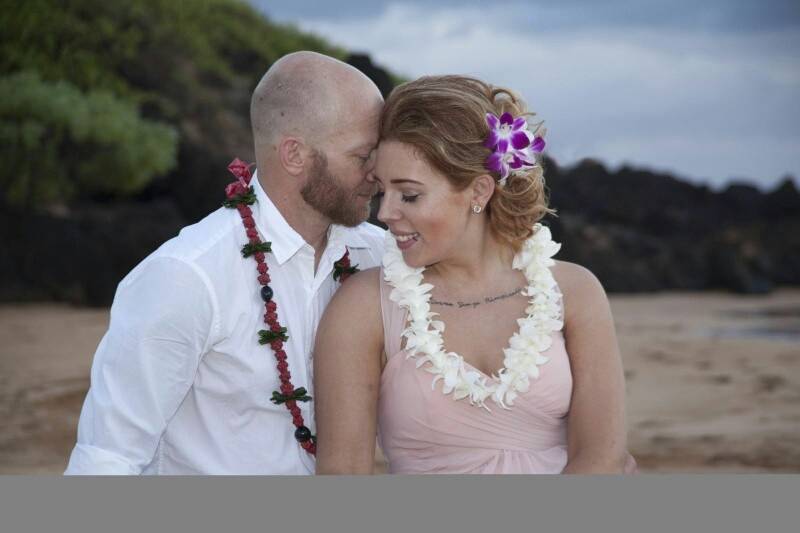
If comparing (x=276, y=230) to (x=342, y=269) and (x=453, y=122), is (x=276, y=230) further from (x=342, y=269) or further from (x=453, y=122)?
(x=453, y=122)

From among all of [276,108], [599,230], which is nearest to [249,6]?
[599,230]

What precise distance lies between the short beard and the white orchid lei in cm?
22

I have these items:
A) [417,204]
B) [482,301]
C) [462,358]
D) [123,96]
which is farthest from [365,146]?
[123,96]

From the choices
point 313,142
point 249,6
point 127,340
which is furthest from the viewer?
point 249,6

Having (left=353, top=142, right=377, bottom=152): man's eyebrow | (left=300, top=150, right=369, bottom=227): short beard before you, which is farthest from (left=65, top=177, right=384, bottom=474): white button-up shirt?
(left=353, top=142, right=377, bottom=152): man's eyebrow

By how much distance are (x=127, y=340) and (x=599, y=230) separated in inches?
424

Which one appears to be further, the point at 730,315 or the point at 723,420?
the point at 730,315

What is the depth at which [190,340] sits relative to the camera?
8.66 ft

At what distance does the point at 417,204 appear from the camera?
2670 mm

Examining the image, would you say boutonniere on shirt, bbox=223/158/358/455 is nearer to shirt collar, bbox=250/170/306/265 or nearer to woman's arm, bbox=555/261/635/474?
shirt collar, bbox=250/170/306/265

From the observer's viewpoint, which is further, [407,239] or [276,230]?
[276,230]

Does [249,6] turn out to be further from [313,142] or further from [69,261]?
[313,142]

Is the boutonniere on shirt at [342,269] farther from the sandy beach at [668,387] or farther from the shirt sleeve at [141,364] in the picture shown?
the sandy beach at [668,387]

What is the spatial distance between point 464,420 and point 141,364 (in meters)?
0.82
